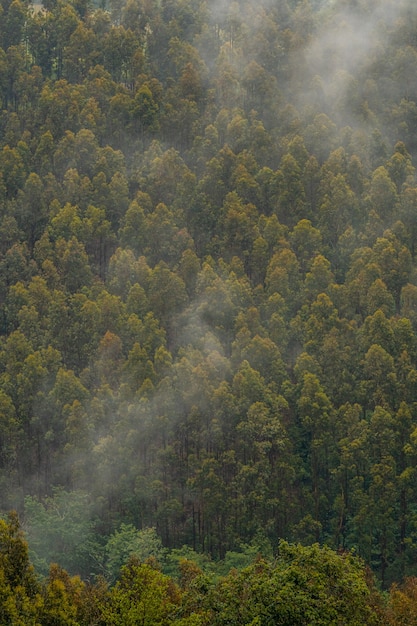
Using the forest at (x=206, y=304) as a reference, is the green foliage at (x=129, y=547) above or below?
below

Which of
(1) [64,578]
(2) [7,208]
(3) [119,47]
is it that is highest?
(3) [119,47]

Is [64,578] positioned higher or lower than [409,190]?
lower

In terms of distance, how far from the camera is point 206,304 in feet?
216

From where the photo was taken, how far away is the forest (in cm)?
5625

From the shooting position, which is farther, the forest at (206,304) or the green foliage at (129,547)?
the forest at (206,304)

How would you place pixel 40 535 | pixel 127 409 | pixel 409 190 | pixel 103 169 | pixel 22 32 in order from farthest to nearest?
pixel 22 32 < pixel 103 169 < pixel 409 190 < pixel 127 409 < pixel 40 535

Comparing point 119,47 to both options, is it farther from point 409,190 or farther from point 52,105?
point 409,190

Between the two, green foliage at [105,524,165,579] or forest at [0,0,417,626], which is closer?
green foliage at [105,524,165,579]

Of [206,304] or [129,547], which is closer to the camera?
[129,547]

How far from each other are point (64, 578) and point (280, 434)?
24014 mm

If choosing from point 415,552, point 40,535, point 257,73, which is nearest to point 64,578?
point 40,535

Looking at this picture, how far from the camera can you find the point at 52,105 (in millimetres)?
84188

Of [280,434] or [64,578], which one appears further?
[280,434]

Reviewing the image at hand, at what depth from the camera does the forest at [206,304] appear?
5625cm
